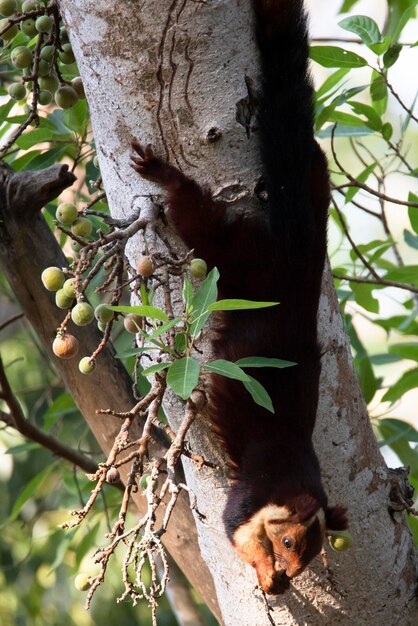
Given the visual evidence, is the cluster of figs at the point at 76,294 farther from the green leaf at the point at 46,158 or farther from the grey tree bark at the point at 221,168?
the green leaf at the point at 46,158

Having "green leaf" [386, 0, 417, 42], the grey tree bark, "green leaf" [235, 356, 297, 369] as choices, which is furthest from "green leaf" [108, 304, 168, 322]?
"green leaf" [386, 0, 417, 42]

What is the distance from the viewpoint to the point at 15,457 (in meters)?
3.85

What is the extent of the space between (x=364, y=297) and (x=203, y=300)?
1.09m

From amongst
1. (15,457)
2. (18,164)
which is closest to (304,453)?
(18,164)

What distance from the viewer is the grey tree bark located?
139 centimetres

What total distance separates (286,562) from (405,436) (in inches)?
33.8

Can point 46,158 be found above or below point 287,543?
above

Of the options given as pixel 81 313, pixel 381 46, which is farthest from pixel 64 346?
pixel 381 46

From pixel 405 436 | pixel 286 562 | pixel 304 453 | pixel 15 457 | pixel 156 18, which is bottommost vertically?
pixel 15 457

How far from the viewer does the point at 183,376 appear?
1.15 m

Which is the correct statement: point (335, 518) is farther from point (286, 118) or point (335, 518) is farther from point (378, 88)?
point (378, 88)

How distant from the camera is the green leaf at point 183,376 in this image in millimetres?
1119

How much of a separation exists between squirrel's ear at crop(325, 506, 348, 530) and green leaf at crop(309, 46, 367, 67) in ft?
3.29

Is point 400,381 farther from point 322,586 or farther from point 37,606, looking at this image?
point 37,606
